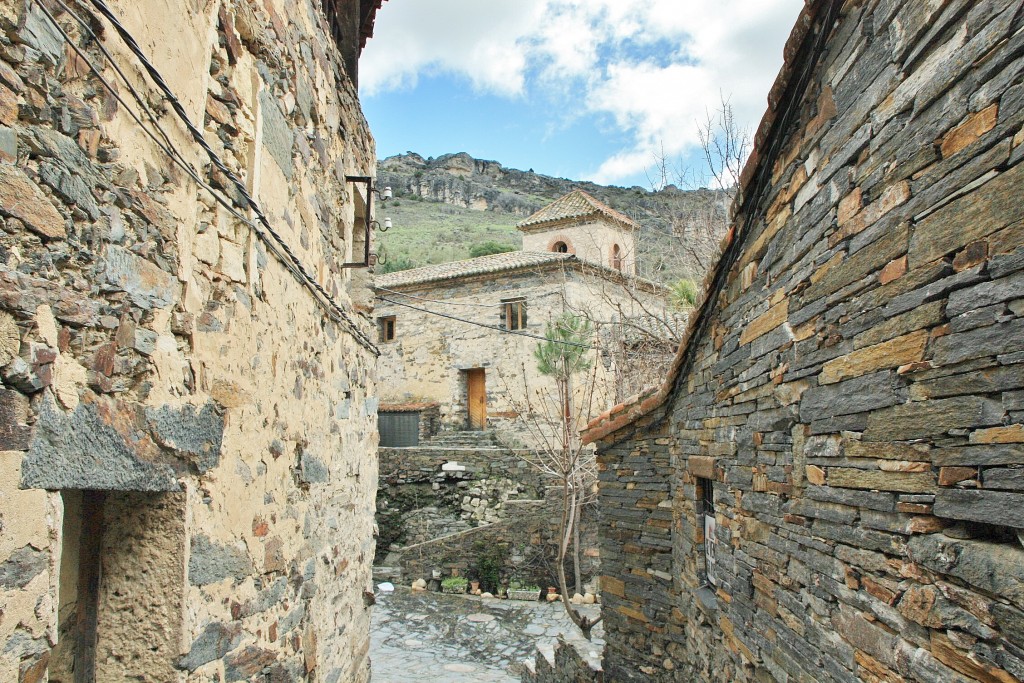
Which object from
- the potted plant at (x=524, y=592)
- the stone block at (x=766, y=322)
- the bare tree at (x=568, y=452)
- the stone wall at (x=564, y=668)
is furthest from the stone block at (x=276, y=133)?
the potted plant at (x=524, y=592)

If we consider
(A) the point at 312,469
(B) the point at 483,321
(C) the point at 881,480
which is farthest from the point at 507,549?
(C) the point at 881,480

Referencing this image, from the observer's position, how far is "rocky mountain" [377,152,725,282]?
38438 mm

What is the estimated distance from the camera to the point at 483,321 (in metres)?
18.2

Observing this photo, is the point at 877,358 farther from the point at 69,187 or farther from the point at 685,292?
the point at 685,292

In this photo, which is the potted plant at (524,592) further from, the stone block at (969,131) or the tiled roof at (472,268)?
the stone block at (969,131)

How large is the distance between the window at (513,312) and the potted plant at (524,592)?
27.4 feet

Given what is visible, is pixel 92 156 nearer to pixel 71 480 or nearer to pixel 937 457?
pixel 71 480

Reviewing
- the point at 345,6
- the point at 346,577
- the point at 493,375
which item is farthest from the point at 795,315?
the point at 493,375

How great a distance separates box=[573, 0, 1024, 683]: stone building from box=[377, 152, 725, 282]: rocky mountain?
28.2m

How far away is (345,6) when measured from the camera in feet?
16.1

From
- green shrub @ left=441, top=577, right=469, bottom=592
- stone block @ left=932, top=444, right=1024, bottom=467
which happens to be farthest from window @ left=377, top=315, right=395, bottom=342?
stone block @ left=932, top=444, right=1024, bottom=467

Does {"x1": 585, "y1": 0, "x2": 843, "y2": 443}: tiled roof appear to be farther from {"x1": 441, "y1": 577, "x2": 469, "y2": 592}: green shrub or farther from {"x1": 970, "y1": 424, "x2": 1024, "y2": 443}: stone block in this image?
{"x1": 441, "y1": 577, "x2": 469, "y2": 592}: green shrub

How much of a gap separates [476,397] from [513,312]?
287cm

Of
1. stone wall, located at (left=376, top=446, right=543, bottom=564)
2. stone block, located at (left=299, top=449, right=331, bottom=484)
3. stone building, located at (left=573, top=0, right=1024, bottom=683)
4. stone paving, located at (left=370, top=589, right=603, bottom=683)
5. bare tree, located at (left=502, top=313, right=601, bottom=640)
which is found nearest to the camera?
stone building, located at (left=573, top=0, right=1024, bottom=683)
